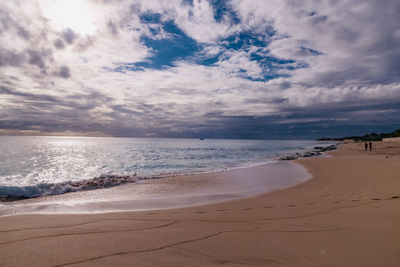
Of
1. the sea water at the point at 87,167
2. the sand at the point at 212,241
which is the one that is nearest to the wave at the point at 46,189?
the sea water at the point at 87,167

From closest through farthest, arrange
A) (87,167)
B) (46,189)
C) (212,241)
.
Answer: (212,241) < (46,189) < (87,167)

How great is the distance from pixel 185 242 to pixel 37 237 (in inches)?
99.9

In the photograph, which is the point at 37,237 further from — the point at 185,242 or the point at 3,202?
the point at 3,202

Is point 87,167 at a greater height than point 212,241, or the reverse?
point 212,241

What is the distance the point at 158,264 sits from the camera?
8.76ft

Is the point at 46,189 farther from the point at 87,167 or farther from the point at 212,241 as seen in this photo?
the point at 87,167

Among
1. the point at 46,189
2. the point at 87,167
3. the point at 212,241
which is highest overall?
the point at 212,241

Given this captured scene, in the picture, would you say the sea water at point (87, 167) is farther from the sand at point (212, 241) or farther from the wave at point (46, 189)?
the sand at point (212, 241)

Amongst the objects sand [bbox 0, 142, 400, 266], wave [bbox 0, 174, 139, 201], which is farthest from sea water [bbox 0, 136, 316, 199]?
sand [bbox 0, 142, 400, 266]

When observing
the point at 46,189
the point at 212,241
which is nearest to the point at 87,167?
the point at 46,189

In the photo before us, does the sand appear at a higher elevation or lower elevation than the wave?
higher

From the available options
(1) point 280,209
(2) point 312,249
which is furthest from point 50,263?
(1) point 280,209

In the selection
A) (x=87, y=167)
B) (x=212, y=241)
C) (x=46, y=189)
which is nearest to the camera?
(x=212, y=241)

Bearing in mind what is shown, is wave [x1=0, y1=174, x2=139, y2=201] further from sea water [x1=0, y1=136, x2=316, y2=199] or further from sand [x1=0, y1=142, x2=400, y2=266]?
sand [x1=0, y1=142, x2=400, y2=266]
